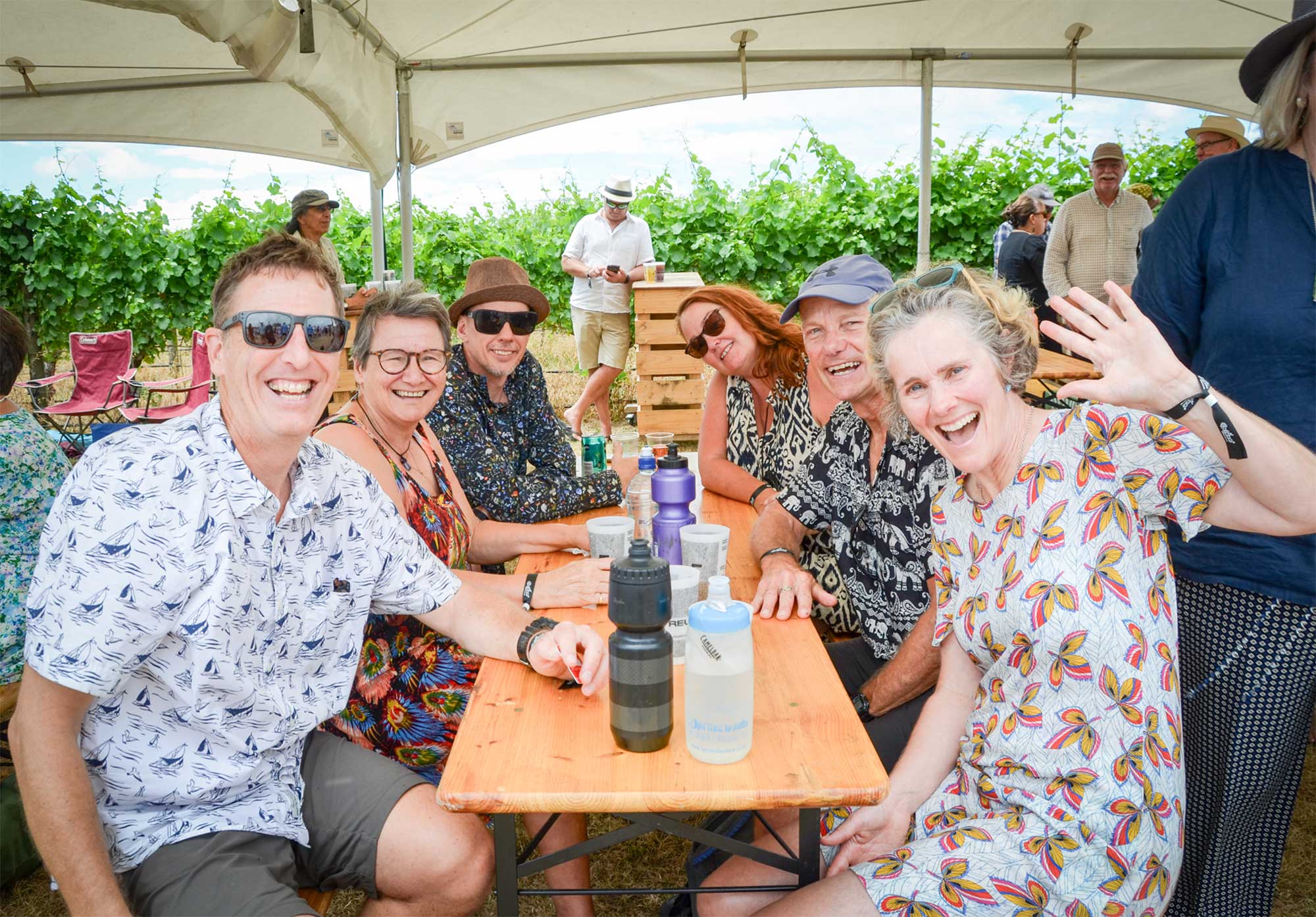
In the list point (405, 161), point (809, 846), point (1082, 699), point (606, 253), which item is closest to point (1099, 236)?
point (606, 253)

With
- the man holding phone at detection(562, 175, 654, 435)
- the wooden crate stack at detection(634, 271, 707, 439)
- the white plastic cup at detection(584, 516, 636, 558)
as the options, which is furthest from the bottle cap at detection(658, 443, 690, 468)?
the man holding phone at detection(562, 175, 654, 435)

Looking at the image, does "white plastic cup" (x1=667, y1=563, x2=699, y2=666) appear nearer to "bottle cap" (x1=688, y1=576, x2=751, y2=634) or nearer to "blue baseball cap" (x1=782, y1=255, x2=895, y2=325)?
"bottle cap" (x1=688, y1=576, x2=751, y2=634)

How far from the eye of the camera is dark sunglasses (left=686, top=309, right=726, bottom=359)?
3.06 m

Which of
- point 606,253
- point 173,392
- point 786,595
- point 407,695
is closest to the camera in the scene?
point 786,595

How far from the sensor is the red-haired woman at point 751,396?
117 inches

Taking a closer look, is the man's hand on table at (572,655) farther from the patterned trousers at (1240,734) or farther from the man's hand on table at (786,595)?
the patterned trousers at (1240,734)

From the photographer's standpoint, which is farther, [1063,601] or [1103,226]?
[1103,226]

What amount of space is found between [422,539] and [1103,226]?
6495 mm

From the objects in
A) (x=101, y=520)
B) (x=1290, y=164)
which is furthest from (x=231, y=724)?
(x=1290, y=164)

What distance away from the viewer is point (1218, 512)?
1.48 meters

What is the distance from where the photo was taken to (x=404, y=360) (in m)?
2.41

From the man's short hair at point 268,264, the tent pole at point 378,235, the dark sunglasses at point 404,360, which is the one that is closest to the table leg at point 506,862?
the man's short hair at point 268,264

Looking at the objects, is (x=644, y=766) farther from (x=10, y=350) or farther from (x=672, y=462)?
(x=10, y=350)

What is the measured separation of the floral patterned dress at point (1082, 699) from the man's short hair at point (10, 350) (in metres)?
2.49
